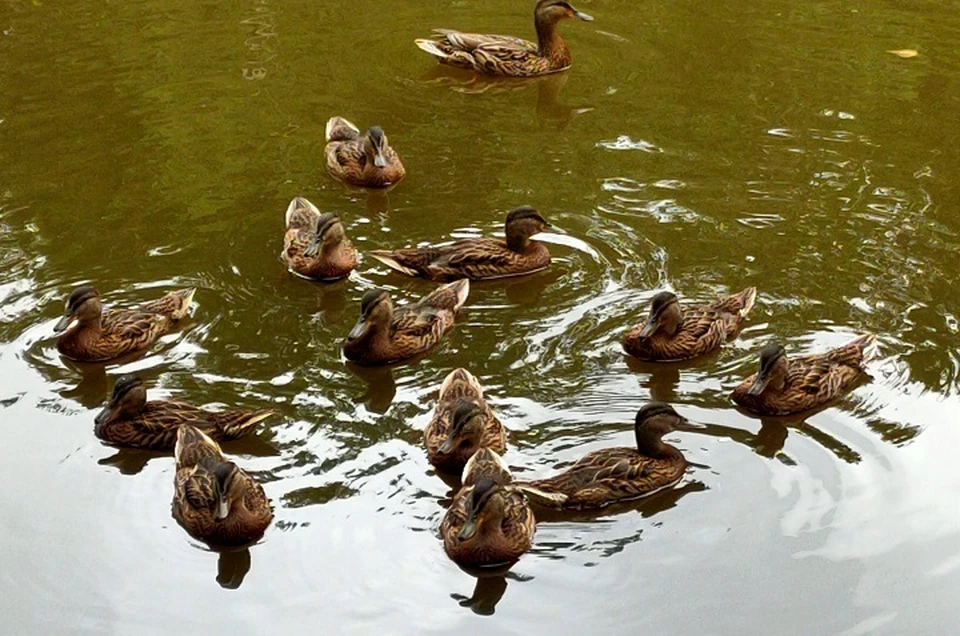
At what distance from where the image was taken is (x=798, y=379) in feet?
30.1

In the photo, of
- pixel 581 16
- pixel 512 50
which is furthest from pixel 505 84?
pixel 581 16

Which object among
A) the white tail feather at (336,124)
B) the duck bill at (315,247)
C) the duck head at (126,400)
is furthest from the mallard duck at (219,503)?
the white tail feather at (336,124)

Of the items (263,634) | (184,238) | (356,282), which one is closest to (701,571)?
(263,634)

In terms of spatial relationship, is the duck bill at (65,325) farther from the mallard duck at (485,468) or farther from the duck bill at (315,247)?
the mallard duck at (485,468)

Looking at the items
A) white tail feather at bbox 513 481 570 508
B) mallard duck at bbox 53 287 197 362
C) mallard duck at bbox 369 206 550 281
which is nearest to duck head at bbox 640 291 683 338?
mallard duck at bbox 369 206 550 281

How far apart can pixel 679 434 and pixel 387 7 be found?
8.34 meters

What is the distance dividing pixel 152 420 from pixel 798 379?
3968 mm

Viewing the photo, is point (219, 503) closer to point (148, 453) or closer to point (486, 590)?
point (148, 453)

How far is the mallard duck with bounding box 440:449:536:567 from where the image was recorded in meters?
7.69

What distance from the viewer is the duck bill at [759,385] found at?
9016mm

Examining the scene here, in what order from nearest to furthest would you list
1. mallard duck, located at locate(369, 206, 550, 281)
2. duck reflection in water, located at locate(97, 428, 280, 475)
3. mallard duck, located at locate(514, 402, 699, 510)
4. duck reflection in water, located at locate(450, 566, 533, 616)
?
duck reflection in water, located at locate(450, 566, 533, 616) < mallard duck, located at locate(514, 402, 699, 510) < duck reflection in water, located at locate(97, 428, 280, 475) < mallard duck, located at locate(369, 206, 550, 281)

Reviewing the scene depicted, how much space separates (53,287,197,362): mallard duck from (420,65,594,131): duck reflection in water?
5.01 meters

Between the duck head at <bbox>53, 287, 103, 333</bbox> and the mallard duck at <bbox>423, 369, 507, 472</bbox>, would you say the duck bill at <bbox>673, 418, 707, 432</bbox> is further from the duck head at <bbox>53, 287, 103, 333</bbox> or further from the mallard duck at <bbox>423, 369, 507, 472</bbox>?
the duck head at <bbox>53, 287, 103, 333</bbox>

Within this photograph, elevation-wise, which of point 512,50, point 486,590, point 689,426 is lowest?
point 486,590
